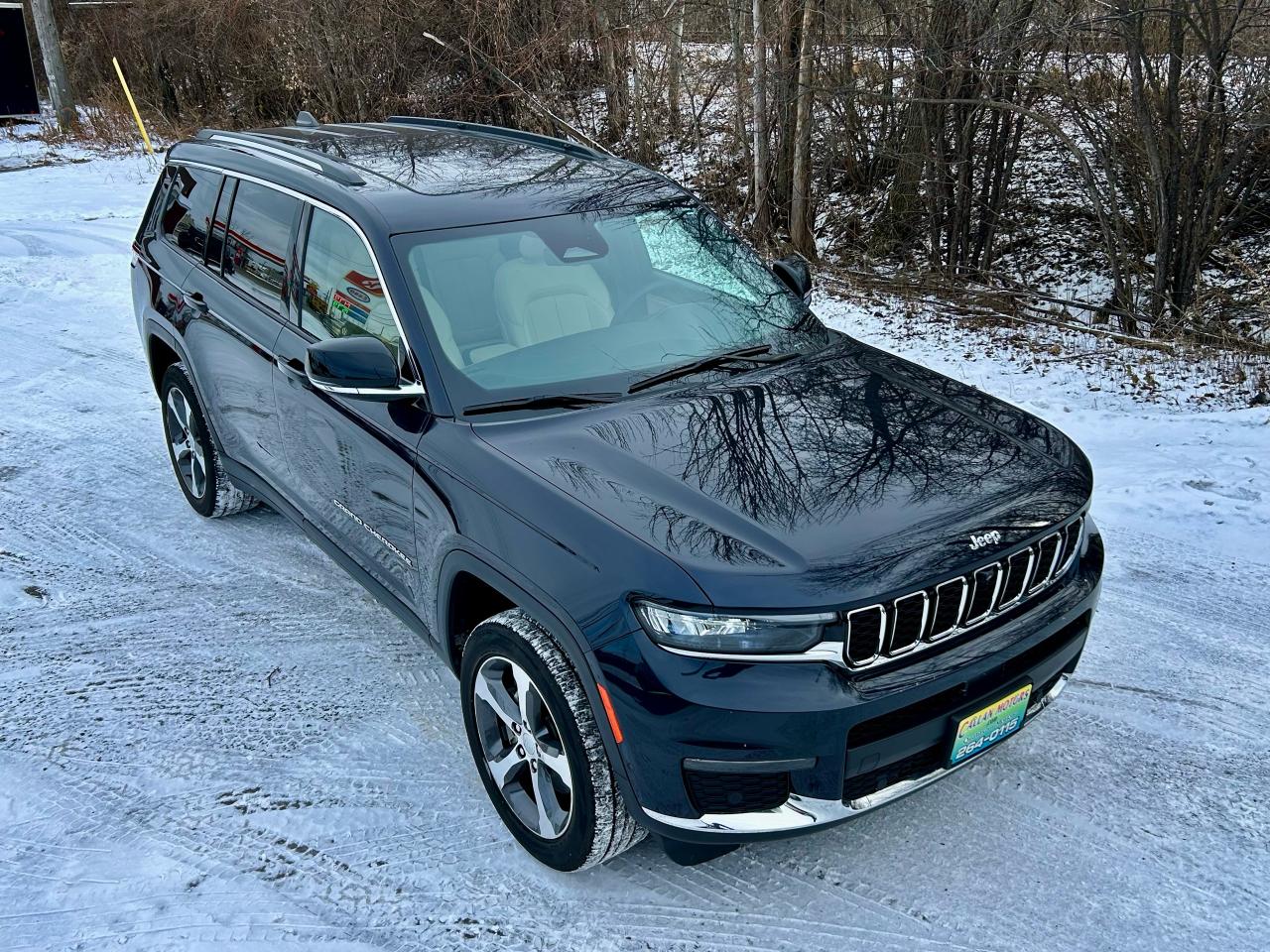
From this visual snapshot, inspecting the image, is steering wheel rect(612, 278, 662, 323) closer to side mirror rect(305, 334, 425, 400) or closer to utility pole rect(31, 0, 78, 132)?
side mirror rect(305, 334, 425, 400)

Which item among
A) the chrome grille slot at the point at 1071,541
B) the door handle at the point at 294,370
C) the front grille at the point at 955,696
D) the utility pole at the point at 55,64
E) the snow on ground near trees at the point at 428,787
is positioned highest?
the utility pole at the point at 55,64

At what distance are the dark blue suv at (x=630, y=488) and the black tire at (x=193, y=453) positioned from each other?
518 mm

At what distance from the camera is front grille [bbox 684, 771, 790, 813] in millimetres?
2609

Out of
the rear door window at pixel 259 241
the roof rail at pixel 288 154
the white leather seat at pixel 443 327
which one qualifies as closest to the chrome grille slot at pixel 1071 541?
the white leather seat at pixel 443 327

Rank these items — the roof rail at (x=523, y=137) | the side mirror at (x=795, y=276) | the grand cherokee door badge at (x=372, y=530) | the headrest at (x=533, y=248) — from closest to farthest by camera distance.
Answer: the grand cherokee door badge at (x=372, y=530) < the headrest at (x=533, y=248) < the side mirror at (x=795, y=276) < the roof rail at (x=523, y=137)

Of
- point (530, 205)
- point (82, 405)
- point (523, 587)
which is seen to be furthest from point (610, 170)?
point (82, 405)

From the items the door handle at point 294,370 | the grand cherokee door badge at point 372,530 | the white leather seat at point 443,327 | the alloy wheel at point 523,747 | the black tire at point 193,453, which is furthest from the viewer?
the black tire at point 193,453

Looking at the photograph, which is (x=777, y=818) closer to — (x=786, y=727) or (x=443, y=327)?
(x=786, y=727)

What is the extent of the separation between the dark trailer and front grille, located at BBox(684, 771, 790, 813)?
26.0m

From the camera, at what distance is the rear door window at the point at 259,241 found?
4141 mm

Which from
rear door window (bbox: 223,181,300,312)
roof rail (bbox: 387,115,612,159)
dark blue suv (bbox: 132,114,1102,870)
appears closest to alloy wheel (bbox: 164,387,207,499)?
dark blue suv (bbox: 132,114,1102,870)

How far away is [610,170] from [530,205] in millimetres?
631

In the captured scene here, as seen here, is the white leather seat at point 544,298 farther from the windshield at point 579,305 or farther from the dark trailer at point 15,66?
the dark trailer at point 15,66

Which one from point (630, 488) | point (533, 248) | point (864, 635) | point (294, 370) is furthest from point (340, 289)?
point (864, 635)
